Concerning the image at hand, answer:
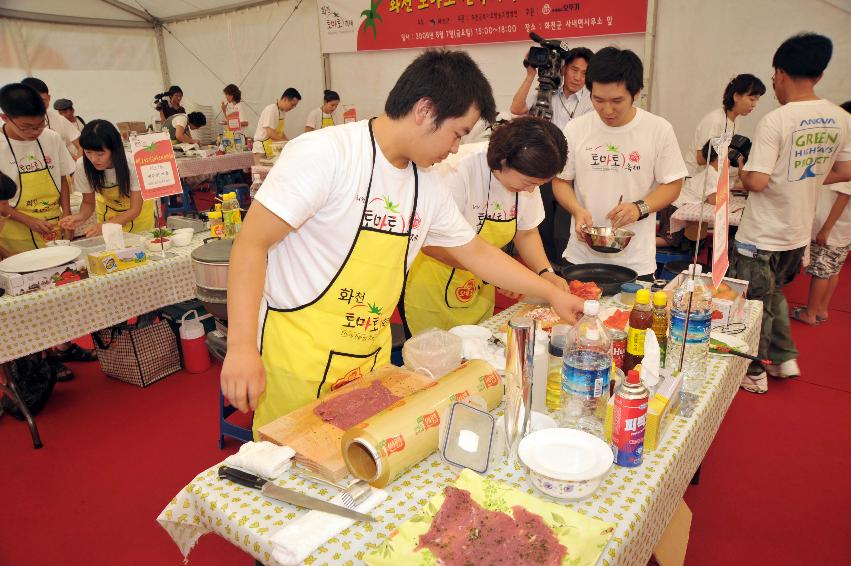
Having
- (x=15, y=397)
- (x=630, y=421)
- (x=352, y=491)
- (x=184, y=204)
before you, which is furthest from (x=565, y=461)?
(x=184, y=204)

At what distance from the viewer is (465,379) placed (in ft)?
4.80

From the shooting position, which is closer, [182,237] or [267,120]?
[182,237]

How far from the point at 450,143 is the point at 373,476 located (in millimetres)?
868

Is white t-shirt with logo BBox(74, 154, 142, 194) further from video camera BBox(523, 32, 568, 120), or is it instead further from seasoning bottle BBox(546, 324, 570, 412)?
seasoning bottle BBox(546, 324, 570, 412)

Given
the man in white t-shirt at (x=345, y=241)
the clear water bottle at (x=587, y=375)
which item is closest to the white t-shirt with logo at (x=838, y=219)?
the man in white t-shirt at (x=345, y=241)

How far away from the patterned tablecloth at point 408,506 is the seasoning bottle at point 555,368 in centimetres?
27

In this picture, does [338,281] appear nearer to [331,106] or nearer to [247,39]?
[331,106]

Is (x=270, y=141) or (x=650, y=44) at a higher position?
(x=650, y=44)

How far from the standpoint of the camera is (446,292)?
2.48 meters

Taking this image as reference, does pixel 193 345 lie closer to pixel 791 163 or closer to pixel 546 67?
pixel 546 67

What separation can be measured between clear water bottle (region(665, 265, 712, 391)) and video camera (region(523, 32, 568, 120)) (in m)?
2.98

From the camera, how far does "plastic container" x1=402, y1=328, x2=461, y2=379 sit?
167 centimetres

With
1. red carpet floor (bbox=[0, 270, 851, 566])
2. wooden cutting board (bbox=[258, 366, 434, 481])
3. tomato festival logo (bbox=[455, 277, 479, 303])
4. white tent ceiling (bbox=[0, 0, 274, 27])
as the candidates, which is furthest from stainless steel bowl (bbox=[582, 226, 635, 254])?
white tent ceiling (bbox=[0, 0, 274, 27])

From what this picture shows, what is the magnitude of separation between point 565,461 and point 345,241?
32.6 inches
